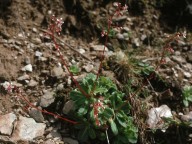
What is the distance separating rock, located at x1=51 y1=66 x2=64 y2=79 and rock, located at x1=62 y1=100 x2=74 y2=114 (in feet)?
1.24

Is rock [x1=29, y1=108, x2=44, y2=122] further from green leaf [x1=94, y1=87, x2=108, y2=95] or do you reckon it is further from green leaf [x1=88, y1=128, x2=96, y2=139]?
green leaf [x1=94, y1=87, x2=108, y2=95]

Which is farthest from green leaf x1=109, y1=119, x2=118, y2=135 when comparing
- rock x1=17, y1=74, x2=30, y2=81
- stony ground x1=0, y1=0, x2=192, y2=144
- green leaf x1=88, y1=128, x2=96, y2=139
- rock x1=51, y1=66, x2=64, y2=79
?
rock x1=17, y1=74, x2=30, y2=81

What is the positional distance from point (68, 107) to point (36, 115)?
353mm

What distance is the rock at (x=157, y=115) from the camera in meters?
→ 3.96

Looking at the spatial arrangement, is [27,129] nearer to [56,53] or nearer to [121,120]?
[121,120]

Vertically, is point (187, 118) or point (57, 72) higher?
point (57, 72)

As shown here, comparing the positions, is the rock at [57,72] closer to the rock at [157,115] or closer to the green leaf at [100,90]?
the green leaf at [100,90]

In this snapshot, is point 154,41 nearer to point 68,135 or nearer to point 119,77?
point 119,77

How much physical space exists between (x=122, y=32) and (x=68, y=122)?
1.53 meters

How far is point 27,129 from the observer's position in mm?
3684

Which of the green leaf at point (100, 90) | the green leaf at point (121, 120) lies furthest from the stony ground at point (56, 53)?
the green leaf at point (121, 120)

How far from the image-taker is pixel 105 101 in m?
3.82

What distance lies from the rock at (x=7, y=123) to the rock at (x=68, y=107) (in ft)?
1.74

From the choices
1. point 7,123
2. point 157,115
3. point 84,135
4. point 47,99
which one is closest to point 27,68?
point 47,99
